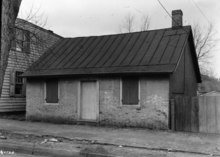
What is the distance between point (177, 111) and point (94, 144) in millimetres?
5141

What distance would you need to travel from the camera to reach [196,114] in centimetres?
1166

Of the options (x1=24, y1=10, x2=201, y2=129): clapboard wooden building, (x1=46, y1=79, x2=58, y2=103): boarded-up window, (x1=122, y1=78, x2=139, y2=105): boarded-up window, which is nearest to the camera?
(x1=24, y1=10, x2=201, y2=129): clapboard wooden building

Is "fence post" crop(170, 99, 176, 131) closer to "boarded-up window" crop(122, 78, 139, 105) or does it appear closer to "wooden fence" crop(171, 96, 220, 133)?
"wooden fence" crop(171, 96, 220, 133)

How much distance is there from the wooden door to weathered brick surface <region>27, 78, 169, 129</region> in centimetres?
28

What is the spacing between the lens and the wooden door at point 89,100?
13895 mm

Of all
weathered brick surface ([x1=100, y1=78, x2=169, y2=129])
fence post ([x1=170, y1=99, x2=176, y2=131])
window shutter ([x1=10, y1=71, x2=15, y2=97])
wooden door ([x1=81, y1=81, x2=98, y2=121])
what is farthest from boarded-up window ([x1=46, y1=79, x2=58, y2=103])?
fence post ([x1=170, y1=99, x2=176, y2=131])

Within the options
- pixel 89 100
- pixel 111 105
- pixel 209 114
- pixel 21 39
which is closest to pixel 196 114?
pixel 209 114

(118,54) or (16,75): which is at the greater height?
(118,54)

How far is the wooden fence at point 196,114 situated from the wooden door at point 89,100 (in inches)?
161

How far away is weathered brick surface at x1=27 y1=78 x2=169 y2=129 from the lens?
1223 centimetres

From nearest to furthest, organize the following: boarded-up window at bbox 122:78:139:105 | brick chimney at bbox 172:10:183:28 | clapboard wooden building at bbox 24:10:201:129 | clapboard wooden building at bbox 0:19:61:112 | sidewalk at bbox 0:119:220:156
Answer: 1. sidewalk at bbox 0:119:220:156
2. clapboard wooden building at bbox 24:10:201:129
3. boarded-up window at bbox 122:78:139:105
4. brick chimney at bbox 172:10:183:28
5. clapboard wooden building at bbox 0:19:61:112

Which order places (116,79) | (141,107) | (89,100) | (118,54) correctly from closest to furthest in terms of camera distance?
(141,107) < (116,79) < (89,100) < (118,54)

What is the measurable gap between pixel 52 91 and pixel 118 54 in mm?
4253

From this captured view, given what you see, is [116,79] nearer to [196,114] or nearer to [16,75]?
[196,114]
